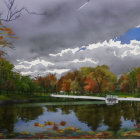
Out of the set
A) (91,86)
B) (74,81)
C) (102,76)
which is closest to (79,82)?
(74,81)

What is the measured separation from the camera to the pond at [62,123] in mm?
3803

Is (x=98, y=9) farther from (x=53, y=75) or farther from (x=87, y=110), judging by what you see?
(x=87, y=110)

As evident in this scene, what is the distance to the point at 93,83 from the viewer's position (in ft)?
15.1

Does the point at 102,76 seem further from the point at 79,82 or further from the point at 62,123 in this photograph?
the point at 62,123

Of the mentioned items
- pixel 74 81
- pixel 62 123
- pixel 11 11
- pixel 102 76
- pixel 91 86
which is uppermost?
pixel 11 11

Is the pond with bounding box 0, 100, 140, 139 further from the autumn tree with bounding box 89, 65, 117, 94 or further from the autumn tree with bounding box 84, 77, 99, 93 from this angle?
the autumn tree with bounding box 89, 65, 117, 94

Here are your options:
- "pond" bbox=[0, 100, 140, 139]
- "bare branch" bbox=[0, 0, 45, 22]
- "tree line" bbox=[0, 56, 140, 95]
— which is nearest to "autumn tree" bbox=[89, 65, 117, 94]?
"tree line" bbox=[0, 56, 140, 95]

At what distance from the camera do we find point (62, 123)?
4.09 metres

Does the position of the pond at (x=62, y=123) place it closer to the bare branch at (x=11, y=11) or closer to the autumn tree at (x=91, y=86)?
the autumn tree at (x=91, y=86)

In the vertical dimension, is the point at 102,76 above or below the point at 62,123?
above

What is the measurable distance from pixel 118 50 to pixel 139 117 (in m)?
1.57

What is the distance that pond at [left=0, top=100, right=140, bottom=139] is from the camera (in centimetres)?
380

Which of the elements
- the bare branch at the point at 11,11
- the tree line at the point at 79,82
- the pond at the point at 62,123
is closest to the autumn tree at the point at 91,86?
the tree line at the point at 79,82

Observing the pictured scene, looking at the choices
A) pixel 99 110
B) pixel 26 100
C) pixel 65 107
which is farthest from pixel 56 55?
pixel 99 110
